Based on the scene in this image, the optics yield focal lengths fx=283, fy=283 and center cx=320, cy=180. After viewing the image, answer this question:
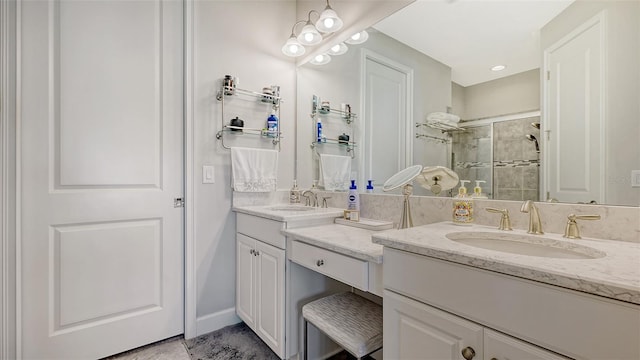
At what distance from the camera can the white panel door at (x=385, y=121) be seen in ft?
5.47

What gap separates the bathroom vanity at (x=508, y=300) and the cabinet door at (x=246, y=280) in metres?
1.02

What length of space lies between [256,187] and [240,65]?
3.01ft

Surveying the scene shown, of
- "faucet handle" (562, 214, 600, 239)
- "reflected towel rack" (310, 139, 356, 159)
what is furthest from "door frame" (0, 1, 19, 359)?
"faucet handle" (562, 214, 600, 239)

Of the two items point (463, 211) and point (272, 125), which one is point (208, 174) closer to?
point (272, 125)

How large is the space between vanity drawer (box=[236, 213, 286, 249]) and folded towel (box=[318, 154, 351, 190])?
24.6 inches

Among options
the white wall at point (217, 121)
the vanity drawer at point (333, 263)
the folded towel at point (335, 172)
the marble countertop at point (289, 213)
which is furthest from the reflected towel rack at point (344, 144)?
the vanity drawer at point (333, 263)

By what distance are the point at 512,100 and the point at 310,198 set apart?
56.8 inches

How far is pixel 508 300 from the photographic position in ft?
2.31

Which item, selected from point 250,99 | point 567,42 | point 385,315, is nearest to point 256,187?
point 250,99

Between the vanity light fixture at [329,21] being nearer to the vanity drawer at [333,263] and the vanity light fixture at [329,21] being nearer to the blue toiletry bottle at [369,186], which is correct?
the blue toiletry bottle at [369,186]

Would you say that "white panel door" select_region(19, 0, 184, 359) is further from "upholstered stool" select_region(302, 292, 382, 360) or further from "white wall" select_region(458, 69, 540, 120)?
"white wall" select_region(458, 69, 540, 120)

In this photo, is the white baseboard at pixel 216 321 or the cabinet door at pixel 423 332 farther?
the white baseboard at pixel 216 321

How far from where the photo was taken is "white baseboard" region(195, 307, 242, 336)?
1.92 m

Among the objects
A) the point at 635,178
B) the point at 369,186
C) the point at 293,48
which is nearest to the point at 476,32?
the point at 635,178
